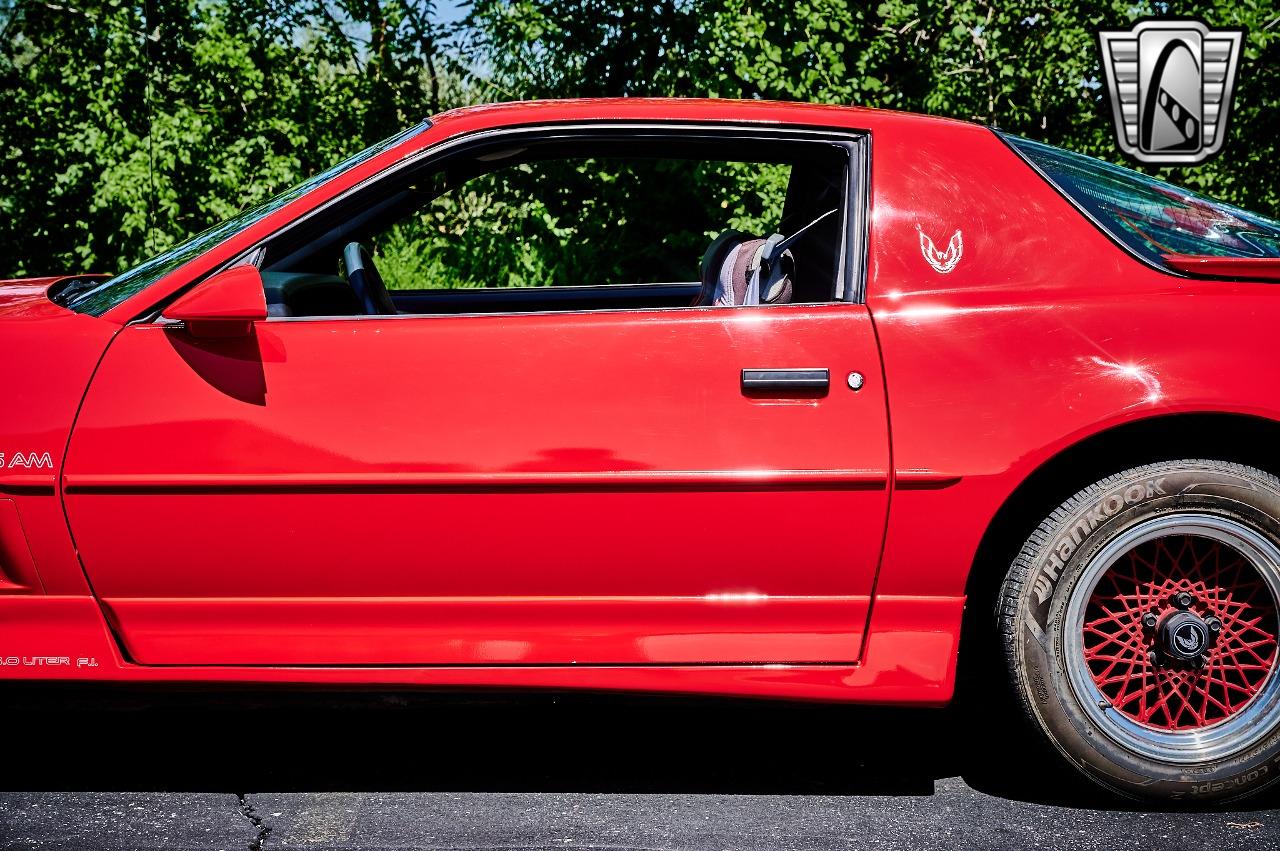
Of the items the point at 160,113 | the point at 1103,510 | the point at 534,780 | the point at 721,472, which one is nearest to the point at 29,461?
the point at 534,780

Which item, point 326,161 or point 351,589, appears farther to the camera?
point 326,161

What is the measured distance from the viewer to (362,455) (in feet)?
8.00

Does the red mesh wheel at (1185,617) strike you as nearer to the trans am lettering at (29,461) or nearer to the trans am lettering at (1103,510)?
the trans am lettering at (1103,510)

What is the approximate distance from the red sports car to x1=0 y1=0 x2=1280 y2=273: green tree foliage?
418 cm

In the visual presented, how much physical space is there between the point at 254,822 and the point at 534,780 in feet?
2.07

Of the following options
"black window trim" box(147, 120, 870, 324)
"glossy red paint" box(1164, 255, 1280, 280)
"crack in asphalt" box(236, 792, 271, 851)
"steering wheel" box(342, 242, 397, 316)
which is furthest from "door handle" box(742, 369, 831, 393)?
"crack in asphalt" box(236, 792, 271, 851)

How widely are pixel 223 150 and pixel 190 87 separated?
0.47 m

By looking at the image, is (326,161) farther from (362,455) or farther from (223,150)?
(362,455)

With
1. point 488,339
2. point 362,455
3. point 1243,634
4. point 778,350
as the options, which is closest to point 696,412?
point 778,350

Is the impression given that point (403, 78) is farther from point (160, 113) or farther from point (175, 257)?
point (175, 257)

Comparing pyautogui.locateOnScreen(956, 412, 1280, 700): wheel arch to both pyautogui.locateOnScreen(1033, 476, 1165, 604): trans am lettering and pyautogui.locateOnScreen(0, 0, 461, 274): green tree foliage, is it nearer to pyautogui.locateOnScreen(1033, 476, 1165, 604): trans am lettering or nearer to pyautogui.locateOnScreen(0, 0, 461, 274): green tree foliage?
pyautogui.locateOnScreen(1033, 476, 1165, 604): trans am lettering

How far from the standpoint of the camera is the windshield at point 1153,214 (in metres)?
2.64

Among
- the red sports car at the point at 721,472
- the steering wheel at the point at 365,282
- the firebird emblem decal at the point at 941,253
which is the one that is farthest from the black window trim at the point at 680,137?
the steering wheel at the point at 365,282
